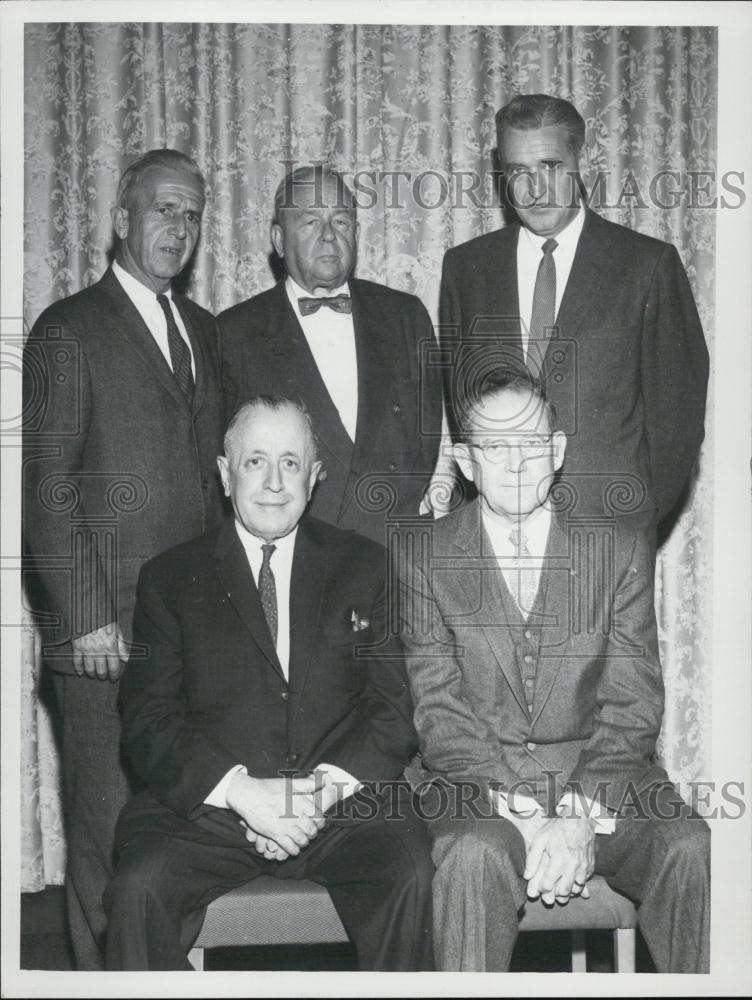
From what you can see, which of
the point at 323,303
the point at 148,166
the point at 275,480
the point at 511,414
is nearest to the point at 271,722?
the point at 275,480

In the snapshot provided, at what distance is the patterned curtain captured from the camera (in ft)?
10.3

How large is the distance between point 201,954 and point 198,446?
1225 millimetres

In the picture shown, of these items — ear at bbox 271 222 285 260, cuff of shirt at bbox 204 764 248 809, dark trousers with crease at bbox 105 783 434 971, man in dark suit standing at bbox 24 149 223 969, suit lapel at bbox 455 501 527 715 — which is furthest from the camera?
ear at bbox 271 222 285 260

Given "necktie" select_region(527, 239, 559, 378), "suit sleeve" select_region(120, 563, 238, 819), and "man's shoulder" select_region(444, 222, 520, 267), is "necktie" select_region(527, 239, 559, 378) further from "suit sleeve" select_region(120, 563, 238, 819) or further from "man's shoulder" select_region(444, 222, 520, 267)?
"suit sleeve" select_region(120, 563, 238, 819)

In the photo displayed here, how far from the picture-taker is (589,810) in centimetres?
254

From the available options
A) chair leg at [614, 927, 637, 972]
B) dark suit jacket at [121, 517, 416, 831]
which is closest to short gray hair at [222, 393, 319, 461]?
dark suit jacket at [121, 517, 416, 831]

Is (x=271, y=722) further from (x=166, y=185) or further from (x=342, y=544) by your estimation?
(x=166, y=185)

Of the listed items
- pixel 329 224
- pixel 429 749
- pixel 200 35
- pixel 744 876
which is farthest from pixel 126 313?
pixel 744 876

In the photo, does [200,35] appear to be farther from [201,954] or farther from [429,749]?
[201,954]

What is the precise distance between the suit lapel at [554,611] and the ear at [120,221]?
1.36 metres

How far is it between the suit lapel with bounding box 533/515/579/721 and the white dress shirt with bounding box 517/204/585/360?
22.0 inches

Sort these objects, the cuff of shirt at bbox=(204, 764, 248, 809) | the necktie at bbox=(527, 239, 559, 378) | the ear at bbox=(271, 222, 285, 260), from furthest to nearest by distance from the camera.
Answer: the ear at bbox=(271, 222, 285, 260)
the necktie at bbox=(527, 239, 559, 378)
the cuff of shirt at bbox=(204, 764, 248, 809)

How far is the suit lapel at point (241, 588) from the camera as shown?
2.62 metres

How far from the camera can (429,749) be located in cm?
262
